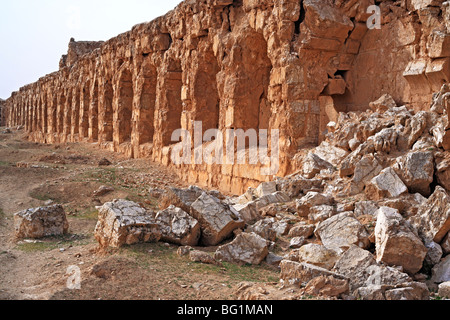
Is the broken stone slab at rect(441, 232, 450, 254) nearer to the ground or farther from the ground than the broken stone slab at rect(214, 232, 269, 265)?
farther from the ground

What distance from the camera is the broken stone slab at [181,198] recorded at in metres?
6.97

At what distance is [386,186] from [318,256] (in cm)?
206

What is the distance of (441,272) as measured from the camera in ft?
16.5

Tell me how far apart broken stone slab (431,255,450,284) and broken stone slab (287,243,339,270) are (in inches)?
45.1

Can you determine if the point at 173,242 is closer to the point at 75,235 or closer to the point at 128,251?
the point at 128,251

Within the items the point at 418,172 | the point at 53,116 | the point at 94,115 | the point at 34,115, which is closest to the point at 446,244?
the point at 418,172

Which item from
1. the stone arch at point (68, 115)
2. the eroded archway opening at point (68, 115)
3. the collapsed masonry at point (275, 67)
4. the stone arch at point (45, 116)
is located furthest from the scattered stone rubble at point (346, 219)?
the stone arch at point (45, 116)

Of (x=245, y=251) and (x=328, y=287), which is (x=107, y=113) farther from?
(x=328, y=287)

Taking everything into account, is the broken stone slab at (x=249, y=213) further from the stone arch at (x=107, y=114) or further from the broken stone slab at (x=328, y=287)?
the stone arch at (x=107, y=114)

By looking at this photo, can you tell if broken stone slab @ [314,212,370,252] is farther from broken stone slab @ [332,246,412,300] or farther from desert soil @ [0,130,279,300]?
desert soil @ [0,130,279,300]

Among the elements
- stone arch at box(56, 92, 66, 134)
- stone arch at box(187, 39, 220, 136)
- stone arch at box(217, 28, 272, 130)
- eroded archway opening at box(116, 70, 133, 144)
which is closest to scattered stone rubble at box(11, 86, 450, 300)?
stone arch at box(217, 28, 272, 130)

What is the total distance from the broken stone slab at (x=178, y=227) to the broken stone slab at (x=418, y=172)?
3374 mm

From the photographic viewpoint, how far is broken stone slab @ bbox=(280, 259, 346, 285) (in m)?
4.66
